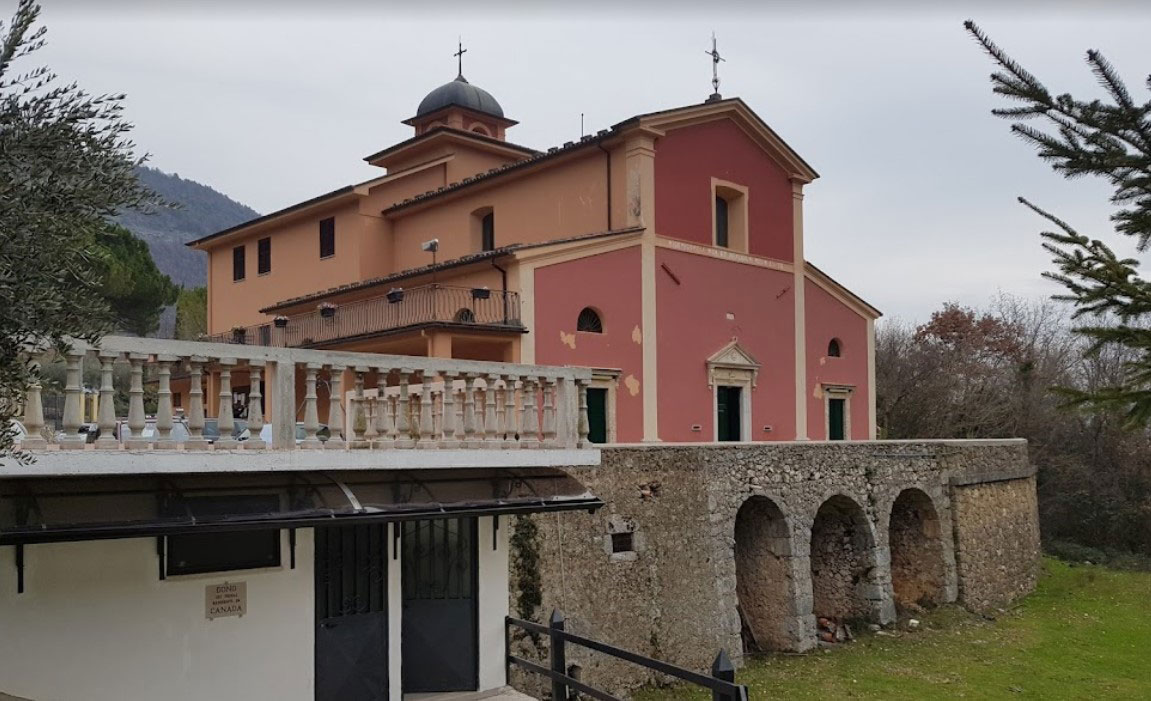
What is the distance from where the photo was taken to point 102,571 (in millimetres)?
7570

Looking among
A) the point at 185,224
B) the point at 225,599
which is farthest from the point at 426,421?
the point at 185,224

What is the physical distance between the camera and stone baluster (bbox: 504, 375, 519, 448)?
924 cm

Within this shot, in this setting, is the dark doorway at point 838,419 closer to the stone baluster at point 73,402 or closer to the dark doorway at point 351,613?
the dark doorway at point 351,613

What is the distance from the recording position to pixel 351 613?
364 inches

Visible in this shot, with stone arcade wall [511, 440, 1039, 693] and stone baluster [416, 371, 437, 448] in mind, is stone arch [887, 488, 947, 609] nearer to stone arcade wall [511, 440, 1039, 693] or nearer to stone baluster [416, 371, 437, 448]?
stone arcade wall [511, 440, 1039, 693]

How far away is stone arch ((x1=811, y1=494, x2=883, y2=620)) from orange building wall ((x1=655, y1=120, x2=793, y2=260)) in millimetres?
7288

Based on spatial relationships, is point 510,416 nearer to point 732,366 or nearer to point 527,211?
point 732,366

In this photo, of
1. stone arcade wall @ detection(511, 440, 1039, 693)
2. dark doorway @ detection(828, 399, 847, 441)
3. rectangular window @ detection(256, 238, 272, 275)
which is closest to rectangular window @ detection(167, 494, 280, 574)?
stone arcade wall @ detection(511, 440, 1039, 693)

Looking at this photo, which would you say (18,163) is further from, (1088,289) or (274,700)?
(1088,289)

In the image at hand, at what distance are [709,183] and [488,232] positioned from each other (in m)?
6.09

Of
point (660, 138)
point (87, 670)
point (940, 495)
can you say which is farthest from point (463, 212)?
point (87, 670)

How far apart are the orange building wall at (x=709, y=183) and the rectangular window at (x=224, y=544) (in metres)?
14.7

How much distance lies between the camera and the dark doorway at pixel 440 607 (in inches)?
392

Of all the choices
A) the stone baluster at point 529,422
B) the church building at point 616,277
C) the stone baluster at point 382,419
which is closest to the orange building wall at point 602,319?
the church building at point 616,277
